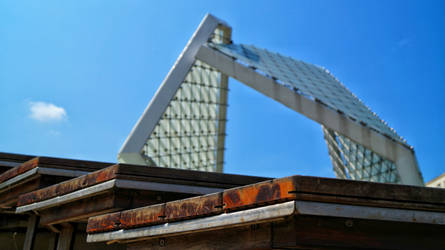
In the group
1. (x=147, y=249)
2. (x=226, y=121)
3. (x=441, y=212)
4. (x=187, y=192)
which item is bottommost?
(x=147, y=249)

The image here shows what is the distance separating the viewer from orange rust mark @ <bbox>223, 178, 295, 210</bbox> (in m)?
4.70

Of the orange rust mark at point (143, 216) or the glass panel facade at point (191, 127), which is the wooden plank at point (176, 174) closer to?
the orange rust mark at point (143, 216)

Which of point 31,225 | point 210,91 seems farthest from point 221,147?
point 31,225

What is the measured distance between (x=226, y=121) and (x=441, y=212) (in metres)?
40.1

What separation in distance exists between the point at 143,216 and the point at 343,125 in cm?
2269

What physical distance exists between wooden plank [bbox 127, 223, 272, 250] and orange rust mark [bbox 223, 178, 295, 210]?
0.92 ft

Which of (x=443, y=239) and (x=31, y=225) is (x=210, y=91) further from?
(x=443, y=239)

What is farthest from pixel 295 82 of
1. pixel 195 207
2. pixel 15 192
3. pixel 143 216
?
pixel 195 207

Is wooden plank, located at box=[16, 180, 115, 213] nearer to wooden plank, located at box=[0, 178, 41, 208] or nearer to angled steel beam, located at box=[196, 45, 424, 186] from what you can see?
wooden plank, located at box=[0, 178, 41, 208]

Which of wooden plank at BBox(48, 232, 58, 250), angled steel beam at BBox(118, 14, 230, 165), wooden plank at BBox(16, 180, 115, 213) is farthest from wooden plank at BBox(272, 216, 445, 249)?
angled steel beam at BBox(118, 14, 230, 165)

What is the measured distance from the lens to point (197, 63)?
36281 millimetres

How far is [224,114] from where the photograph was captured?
1742 inches

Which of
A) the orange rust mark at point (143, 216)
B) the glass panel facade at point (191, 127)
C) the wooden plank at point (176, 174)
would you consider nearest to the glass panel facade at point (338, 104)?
the glass panel facade at point (191, 127)

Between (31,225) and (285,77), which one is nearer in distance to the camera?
(31,225)
